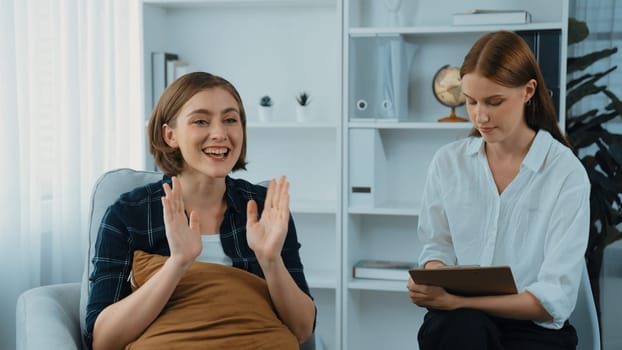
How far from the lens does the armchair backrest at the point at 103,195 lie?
2031 mm

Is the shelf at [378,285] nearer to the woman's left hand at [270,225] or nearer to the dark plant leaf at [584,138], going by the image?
the dark plant leaf at [584,138]

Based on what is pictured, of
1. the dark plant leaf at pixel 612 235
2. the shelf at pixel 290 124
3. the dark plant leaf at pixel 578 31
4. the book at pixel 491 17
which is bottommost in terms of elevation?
the dark plant leaf at pixel 612 235

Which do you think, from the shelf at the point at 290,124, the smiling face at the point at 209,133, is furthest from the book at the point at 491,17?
the smiling face at the point at 209,133

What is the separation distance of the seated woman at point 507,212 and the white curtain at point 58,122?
137 cm

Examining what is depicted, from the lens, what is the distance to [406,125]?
3.14 metres

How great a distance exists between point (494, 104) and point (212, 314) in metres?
0.89

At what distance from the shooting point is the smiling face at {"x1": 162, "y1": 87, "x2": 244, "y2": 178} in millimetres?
1888

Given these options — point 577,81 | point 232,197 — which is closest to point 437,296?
point 232,197

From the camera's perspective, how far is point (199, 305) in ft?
5.88

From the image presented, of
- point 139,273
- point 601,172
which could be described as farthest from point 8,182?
point 601,172

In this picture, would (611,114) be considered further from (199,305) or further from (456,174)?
(199,305)

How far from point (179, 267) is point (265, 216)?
0.23 m

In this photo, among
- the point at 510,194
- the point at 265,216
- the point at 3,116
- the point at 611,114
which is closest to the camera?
the point at 265,216

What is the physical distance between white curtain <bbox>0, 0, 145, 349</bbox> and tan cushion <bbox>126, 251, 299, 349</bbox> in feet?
3.58
